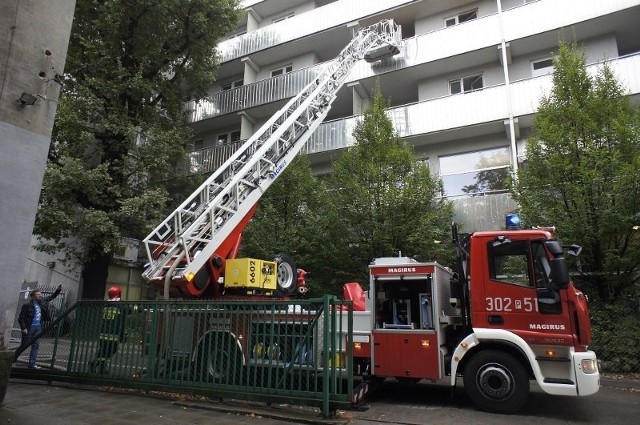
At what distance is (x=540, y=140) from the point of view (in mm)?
11930

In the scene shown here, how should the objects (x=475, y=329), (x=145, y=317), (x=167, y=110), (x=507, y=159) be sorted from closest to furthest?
(x=475, y=329) < (x=145, y=317) < (x=507, y=159) < (x=167, y=110)

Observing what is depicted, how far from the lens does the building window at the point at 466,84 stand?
57.8 ft

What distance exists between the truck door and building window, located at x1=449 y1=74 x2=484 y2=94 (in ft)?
39.0

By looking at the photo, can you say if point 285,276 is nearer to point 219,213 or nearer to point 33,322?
point 219,213

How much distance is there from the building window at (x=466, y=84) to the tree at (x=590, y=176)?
17.4 ft

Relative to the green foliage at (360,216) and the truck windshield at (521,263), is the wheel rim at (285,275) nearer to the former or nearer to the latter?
the green foliage at (360,216)

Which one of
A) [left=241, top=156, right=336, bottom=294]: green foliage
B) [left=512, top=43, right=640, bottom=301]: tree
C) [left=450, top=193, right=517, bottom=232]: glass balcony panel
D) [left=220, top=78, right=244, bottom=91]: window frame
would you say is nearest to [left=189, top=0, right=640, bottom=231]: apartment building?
[left=450, top=193, right=517, bottom=232]: glass balcony panel

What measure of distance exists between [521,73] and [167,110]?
1327cm

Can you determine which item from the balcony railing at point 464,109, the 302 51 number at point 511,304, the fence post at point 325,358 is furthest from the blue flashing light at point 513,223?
the balcony railing at point 464,109

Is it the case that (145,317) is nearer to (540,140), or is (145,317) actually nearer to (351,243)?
(351,243)

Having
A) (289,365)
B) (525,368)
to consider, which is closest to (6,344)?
(289,365)

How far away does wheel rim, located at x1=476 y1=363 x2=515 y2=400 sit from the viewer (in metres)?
6.66

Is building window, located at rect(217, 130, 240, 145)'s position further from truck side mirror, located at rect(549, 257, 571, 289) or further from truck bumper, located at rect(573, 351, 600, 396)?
truck bumper, located at rect(573, 351, 600, 396)

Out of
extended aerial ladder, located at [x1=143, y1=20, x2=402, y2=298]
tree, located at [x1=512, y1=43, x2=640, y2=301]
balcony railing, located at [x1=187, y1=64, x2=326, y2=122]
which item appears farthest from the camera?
balcony railing, located at [x1=187, y1=64, x2=326, y2=122]
